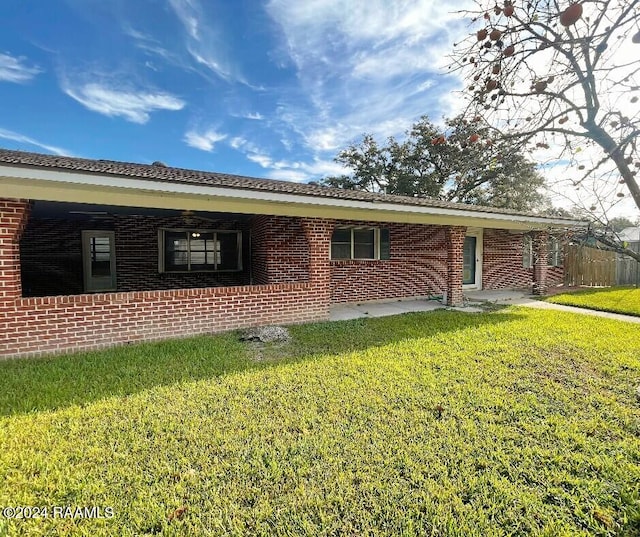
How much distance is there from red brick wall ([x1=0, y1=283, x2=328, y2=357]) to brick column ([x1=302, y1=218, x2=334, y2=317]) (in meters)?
0.07

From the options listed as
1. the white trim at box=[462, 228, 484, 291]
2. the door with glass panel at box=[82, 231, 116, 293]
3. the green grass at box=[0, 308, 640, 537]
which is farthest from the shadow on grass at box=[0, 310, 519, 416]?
the white trim at box=[462, 228, 484, 291]

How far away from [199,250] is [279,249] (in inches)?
108

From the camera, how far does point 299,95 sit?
13.1 metres

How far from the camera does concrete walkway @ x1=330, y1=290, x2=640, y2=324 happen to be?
8.20 m

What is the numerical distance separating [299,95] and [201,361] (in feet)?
38.3

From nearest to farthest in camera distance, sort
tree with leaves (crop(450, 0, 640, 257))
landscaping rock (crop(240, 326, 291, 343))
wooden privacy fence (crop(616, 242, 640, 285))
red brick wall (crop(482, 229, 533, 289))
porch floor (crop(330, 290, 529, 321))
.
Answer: tree with leaves (crop(450, 0, 640, 257)), landscaping rock (crop(240, 326, 291, 343)), porch floor (crop(330, 290, 529, 321)), red brick wall (crop(482, 229, 533, 289)), wooden privacy fence (crop(616, 242, 640, 285))

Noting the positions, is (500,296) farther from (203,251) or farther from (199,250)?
(199,250)

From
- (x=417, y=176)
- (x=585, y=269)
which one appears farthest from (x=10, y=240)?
(x=417, y=176)

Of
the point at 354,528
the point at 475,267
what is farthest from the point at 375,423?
the point at 475,267

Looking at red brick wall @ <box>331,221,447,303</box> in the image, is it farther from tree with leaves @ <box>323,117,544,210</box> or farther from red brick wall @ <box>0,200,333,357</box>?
tree with leaves @ <box>323,117,544,210</box>

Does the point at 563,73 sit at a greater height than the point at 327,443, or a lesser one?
greater

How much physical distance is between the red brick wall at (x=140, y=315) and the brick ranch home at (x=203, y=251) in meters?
0.02

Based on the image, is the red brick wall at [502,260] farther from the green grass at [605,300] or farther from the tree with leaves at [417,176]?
the tree with leaves at [417,176]

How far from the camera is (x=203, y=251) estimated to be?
10125 millimetres
